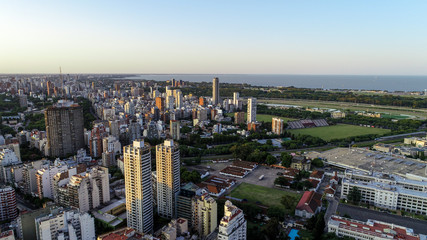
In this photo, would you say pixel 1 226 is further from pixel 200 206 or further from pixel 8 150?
pixel 200 206

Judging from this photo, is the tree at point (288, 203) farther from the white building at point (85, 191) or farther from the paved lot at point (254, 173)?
the white building at point (85, 191)

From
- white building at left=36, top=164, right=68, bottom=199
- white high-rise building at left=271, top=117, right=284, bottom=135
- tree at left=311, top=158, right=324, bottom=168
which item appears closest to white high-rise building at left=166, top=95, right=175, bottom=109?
white high-rise building at left=271, top=117, right=284, bottom=135

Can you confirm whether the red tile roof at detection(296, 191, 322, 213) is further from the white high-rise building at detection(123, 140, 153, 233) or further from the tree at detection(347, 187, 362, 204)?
the white high-rise building at detection(123, 140, 153, 233)

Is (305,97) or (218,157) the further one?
(305,97)

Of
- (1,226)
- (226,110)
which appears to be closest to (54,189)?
(1,226)

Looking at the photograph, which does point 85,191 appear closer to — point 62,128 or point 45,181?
point 45,181

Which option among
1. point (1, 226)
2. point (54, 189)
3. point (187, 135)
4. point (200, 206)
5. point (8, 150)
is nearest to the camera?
point (200, 206)
